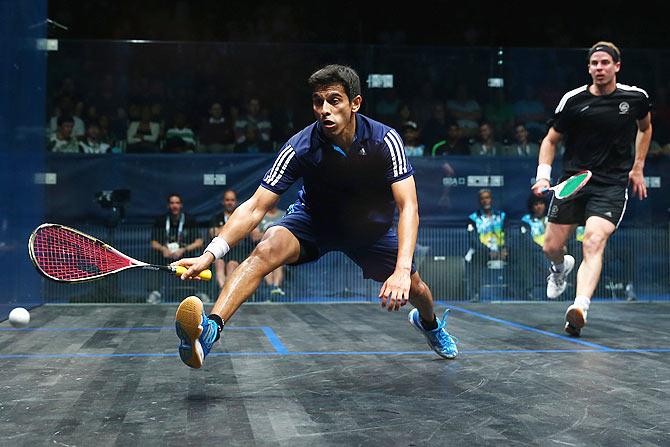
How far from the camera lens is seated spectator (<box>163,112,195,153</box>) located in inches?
316

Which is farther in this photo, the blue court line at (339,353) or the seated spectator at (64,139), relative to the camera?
the seated spectator at (64,139)

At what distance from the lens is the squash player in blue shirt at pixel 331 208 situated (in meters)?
2.92

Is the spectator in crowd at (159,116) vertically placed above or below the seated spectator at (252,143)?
above

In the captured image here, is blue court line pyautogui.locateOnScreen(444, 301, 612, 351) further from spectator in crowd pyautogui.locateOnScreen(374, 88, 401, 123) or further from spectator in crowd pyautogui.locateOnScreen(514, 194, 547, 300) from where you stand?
spectator in crowd pyautogui.locateOnScreen(374, 88, 401, 123)

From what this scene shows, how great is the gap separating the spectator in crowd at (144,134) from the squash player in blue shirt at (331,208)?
481 cm

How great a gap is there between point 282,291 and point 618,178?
3.44m

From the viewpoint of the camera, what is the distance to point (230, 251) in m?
7.39

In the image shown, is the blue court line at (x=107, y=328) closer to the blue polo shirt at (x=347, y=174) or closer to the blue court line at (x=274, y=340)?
the blue court line at (x=274, y=340)

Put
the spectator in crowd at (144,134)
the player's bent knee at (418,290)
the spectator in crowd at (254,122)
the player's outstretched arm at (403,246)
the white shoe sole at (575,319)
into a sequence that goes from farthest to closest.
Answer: the spectator in crowd at (254,122)
the spectator in crowd at (144,134)
the white shoe sole at (575,319)
the player's bent knee at (418,290)
the player's outstretched arm at (403,246)

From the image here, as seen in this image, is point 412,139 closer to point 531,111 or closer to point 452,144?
point 452,144

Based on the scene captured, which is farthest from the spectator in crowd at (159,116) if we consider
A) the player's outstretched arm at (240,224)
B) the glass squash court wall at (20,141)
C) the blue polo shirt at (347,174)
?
the player's outstretched arm at (240,224)

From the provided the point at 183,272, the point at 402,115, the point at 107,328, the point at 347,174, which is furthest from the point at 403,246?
the point at 402,115

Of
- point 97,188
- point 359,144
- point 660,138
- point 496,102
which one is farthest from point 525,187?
point 359,144

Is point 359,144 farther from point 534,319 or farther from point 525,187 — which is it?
point 525,187
